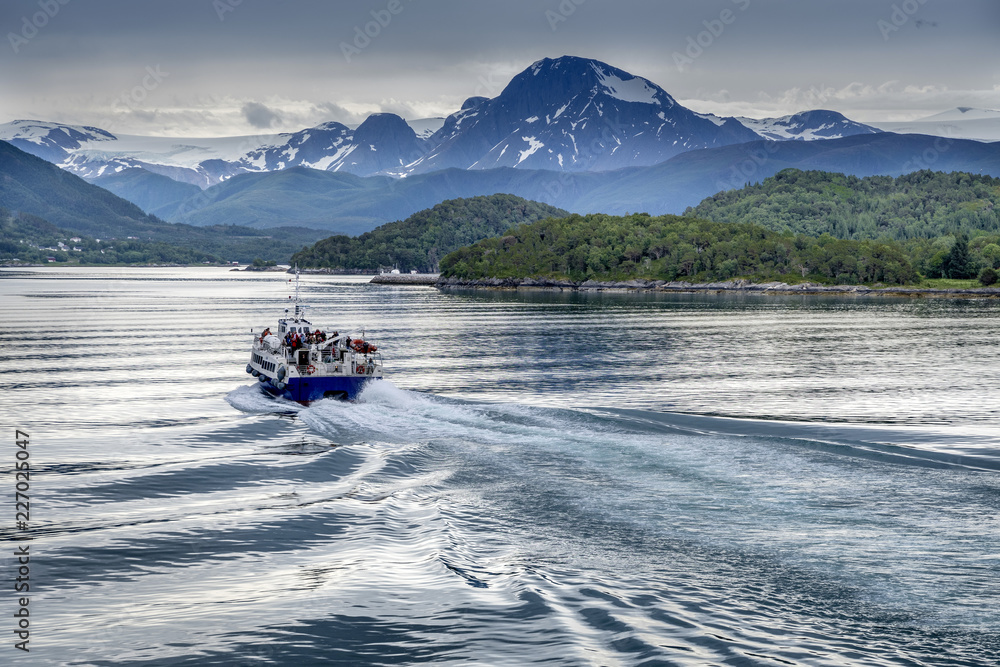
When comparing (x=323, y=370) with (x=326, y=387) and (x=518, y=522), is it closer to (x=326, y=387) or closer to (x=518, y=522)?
(x=326, y=387)

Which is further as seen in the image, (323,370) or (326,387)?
(323,370)

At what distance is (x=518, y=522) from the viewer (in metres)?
30.5

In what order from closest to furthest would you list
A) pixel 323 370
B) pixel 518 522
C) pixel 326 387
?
pixel 518 522
pixel 326 387
pixel 323 370

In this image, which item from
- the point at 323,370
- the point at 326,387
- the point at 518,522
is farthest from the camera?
the point at 323,370

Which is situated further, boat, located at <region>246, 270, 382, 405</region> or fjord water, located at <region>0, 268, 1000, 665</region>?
boat, located at <region>246, 270, 382, 405</region>

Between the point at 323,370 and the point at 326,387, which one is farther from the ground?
the point at 323,370

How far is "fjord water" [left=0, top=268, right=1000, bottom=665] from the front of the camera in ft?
70.4

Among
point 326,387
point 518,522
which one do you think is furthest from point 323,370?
point 518,522

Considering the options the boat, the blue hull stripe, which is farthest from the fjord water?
the boat

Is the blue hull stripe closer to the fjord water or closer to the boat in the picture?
the boat

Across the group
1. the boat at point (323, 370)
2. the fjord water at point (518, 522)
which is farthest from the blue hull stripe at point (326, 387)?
the fjord water at point (518, 522)

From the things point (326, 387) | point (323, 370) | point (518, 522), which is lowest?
point (518, 522)

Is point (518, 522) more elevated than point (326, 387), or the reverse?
point (326, 387)

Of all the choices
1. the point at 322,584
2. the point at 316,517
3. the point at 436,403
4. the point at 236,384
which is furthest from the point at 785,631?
the point at 236,384
